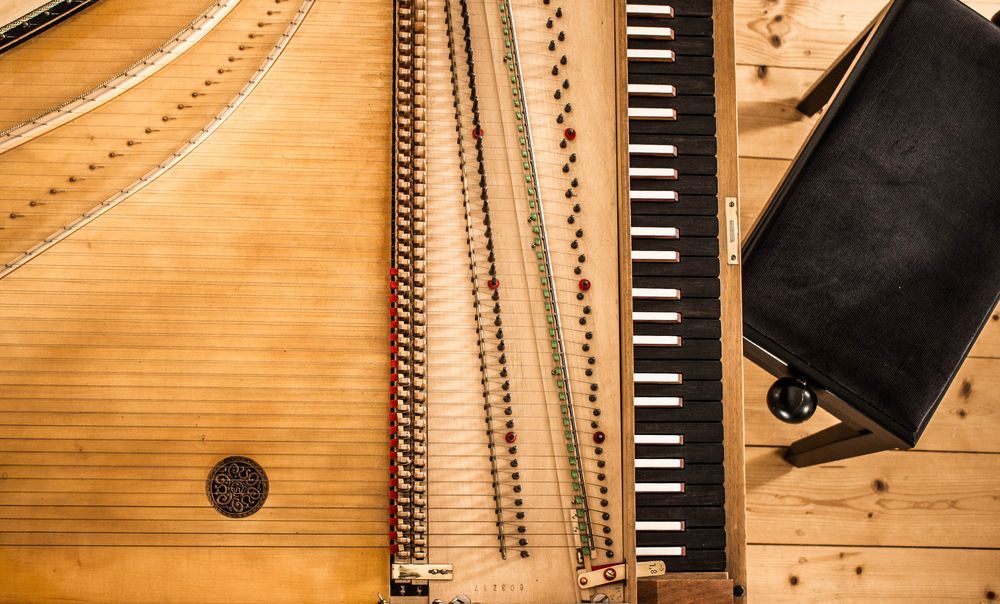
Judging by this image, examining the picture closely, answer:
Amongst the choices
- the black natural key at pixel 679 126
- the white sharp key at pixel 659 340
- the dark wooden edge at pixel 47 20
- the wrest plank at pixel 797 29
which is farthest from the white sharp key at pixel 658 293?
the dark wooden edge at pixel 47 20

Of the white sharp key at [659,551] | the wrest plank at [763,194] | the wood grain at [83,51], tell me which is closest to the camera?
the wood grain at [83,51]

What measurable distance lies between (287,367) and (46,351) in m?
0.61

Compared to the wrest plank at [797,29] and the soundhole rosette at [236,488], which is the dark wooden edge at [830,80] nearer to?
the wrest plank at [797,29]

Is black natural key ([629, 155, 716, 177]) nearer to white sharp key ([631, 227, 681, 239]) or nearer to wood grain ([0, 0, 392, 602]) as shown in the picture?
white sharp key ([631, 227, 681, 239])

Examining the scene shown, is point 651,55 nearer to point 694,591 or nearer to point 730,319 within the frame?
point 730,319

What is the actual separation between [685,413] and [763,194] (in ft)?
4.24

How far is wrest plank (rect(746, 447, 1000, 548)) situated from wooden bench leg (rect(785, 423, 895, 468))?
0.12 meters

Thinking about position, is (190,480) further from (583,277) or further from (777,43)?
(777,43)

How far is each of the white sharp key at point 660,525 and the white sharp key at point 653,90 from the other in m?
1.25

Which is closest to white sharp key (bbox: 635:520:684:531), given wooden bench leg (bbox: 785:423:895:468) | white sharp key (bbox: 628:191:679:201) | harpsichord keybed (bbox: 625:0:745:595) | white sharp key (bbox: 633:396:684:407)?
harpsichord keybed (bbox: 625:0:745:595)

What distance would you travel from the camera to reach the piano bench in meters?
2.09

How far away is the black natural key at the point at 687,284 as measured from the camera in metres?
2.09

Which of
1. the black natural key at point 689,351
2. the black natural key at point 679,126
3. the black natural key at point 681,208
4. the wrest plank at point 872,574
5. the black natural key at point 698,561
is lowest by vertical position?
the wrest plank at point 872,574

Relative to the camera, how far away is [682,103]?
84.3 inches
